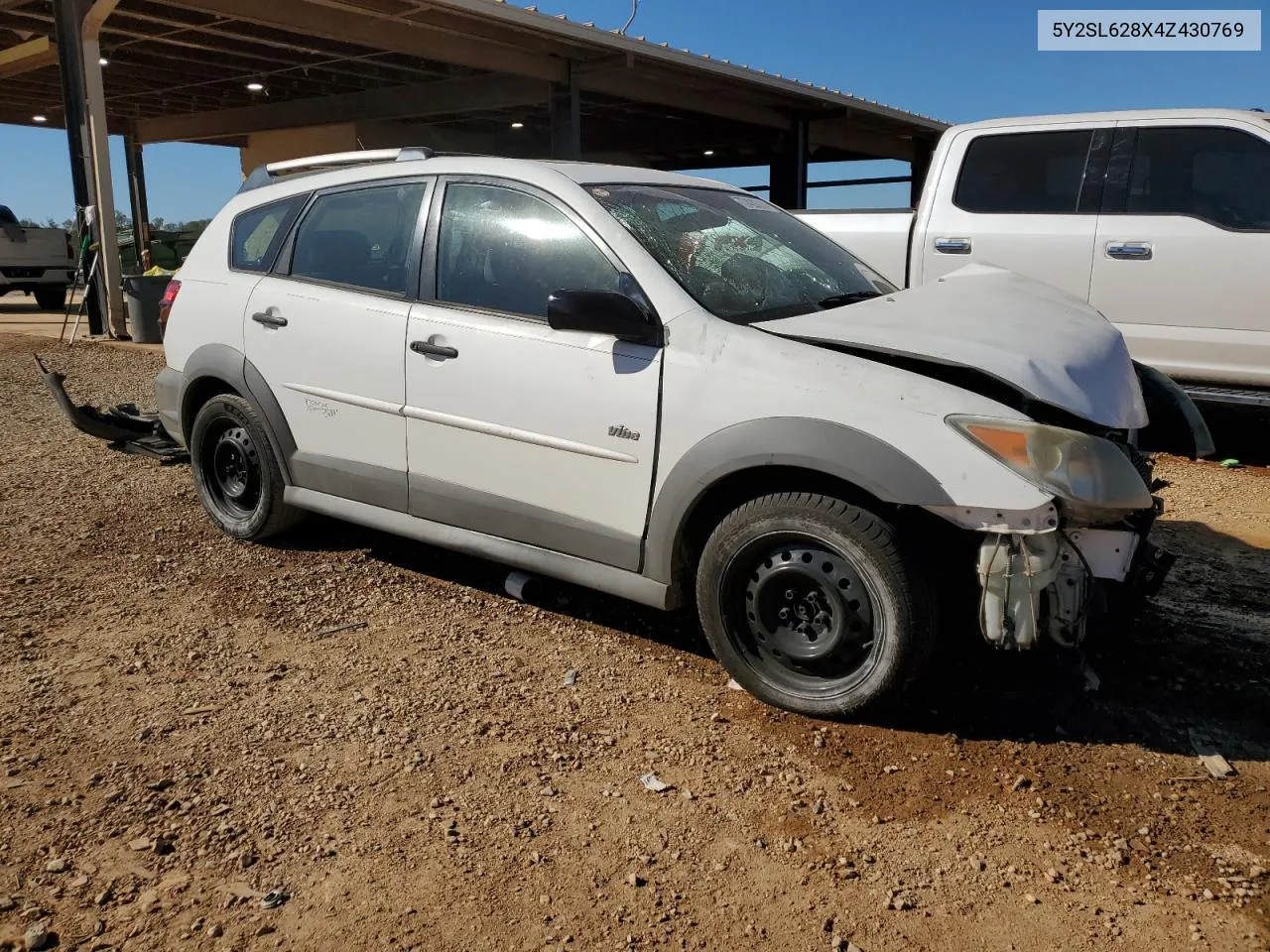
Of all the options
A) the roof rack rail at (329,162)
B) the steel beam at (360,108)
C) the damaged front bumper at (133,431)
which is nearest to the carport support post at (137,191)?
the steel beam at (360,108)

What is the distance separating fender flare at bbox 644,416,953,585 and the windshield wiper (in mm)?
854

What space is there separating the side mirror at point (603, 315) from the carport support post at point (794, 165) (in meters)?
18.8

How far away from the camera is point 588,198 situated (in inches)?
146

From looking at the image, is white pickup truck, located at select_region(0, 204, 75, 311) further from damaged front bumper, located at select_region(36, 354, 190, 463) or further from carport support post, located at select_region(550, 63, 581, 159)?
damaged front bumper, located at select_region(36, 354, 190, 463)

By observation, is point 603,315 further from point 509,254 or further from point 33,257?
point 33,257

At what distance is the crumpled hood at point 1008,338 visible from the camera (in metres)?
3.03

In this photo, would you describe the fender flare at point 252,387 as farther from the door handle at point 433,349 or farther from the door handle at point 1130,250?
the door handle at point 1130,250

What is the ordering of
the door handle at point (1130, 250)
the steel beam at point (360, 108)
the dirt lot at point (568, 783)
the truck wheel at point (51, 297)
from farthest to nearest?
the truck wheel at point (51, 297) < the steel beam at point (360, 108) < the door handle at point (1130, 250) < the dirt lot at point (568, 783)

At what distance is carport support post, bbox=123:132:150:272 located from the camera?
23.8 meters

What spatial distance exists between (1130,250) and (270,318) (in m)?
5.01

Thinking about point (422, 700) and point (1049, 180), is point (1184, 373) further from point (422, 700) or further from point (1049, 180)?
point (422, 700)

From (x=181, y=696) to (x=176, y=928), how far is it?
1255 millimetres

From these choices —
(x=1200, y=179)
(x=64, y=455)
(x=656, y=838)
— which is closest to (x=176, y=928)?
(x=656, y=838)

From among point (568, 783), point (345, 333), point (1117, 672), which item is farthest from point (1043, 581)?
point (345, 333)
